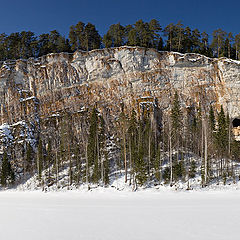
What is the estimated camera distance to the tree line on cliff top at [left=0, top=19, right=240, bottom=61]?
133 feet

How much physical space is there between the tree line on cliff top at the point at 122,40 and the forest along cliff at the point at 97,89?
14.5 ft

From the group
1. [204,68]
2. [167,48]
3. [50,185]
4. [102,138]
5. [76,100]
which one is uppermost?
[167,48]

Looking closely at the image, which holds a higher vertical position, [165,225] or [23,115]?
[23,115]

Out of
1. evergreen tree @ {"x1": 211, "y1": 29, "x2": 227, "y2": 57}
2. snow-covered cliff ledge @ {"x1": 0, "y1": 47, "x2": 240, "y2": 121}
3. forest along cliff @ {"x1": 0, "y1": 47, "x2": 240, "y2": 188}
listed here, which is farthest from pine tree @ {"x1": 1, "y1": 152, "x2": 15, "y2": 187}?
evergreen tree @ {"x1": 211, "y1": 29, "x2": 227, "y2": 57}

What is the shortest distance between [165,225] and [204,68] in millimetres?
36805

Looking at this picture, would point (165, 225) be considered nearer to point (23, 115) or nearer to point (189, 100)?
point (189, 100)

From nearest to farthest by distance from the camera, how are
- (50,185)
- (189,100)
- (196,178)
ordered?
(196,178), (50,185), (189,100)

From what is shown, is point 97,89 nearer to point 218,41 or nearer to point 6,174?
point 6,174

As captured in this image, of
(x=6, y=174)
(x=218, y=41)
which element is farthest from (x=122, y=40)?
(x=6, y=174)

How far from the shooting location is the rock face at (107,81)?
1412 inches

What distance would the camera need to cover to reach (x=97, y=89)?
1517 inches

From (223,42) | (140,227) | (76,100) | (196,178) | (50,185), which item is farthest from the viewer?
(223,42)

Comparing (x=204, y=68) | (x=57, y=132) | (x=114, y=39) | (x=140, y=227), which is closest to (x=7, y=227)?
(x=140, y=227)

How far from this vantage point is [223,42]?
139ft
